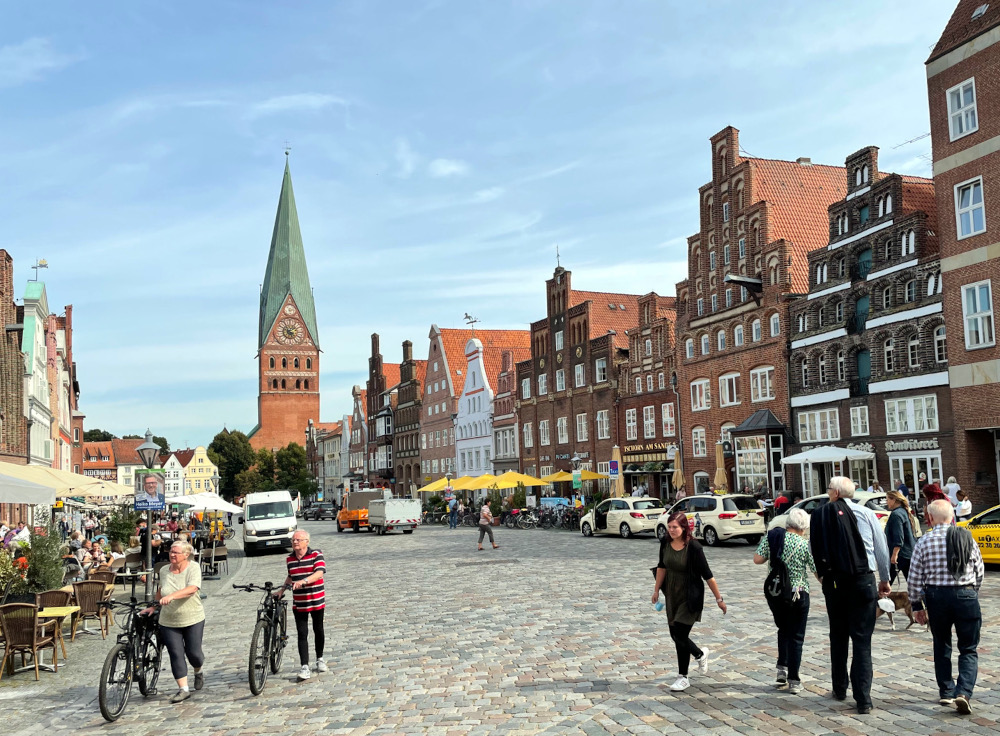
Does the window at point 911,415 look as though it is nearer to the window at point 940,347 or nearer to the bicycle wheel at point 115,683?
the window at point 940,347

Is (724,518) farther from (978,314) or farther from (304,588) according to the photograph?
(304,588)

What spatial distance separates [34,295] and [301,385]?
96.2 metres

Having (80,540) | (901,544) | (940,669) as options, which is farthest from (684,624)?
(80,540)

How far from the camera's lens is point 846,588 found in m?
7.77

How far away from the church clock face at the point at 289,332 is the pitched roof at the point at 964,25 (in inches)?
4762

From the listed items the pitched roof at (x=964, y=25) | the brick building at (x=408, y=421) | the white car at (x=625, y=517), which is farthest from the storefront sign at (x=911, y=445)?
the brick building at (x=408, y=421)

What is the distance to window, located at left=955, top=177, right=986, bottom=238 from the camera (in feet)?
84.6

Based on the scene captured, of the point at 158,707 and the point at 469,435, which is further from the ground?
the point at 469,435

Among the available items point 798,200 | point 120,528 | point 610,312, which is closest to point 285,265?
point 610,312

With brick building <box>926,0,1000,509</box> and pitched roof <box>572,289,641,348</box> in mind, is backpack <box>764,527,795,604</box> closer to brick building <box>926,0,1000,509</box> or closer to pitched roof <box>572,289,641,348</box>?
brick building <box>926,0,1000,509</box>

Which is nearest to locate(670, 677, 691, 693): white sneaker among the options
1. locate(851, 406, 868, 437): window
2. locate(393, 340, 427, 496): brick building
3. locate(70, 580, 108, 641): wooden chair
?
locate(70, 580, 108, 641): wooden chair

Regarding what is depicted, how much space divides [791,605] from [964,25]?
2463 centimetres

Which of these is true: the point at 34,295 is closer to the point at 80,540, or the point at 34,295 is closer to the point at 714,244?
the point at 80,540

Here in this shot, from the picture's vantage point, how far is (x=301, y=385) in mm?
140500
